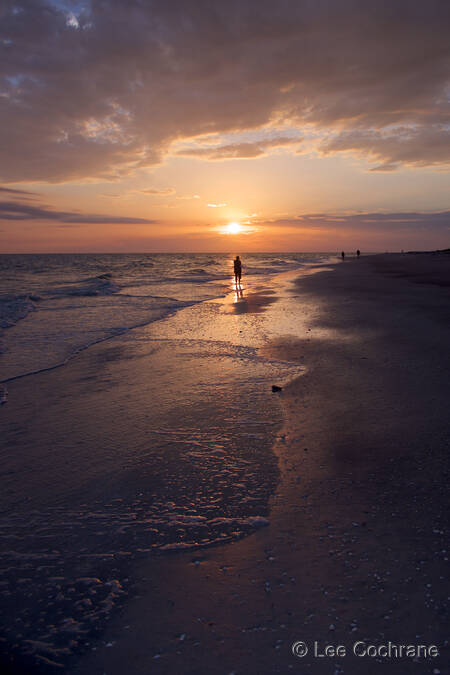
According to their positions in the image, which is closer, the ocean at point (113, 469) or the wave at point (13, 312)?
the ocean at point (113, 469)

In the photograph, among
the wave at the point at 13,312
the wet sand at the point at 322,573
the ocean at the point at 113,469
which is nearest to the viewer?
the wet sand at the point at 322,573

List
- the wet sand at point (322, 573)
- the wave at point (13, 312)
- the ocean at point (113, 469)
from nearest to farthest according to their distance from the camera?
1. the wet sand at point (322, 573)
2. the ocean at point (113, 469)
3. the wave at point (13, 312)

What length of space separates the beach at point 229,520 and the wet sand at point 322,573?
0.01 metres

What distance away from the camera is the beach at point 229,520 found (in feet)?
7.80

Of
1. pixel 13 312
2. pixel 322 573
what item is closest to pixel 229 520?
pixel 322 573

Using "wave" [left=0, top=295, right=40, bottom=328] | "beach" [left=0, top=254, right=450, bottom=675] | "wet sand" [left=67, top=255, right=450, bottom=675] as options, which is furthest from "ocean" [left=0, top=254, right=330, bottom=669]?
"wave" [left=0, top=295, right=40, bottom=328]

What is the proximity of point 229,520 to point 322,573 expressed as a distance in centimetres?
98

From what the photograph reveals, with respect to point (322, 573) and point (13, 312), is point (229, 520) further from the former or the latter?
point (13, 312)

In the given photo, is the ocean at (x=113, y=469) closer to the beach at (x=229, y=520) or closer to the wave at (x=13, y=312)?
the beach at (x=229, y=520)

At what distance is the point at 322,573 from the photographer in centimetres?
281

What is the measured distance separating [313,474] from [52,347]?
930 centimetres

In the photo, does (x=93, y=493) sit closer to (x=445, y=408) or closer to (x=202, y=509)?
(x=202, y=509)

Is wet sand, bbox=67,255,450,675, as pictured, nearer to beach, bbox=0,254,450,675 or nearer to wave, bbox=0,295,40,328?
beach, bbox=0,254,450,675

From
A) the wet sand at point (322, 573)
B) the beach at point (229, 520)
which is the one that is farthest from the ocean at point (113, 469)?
the wet sand at point (322, 573)
